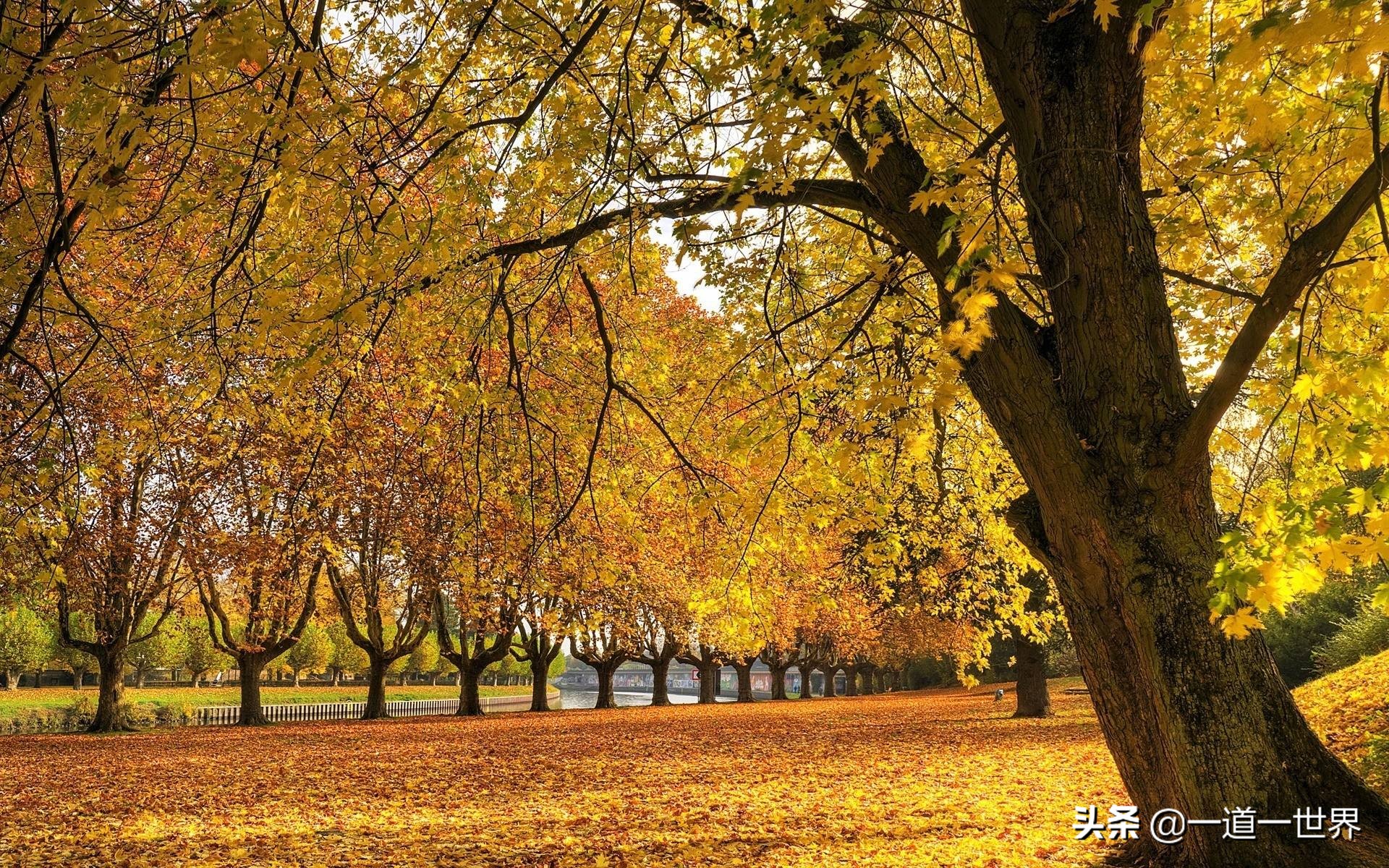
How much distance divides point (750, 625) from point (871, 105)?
3627 mm

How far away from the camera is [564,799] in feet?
26.6

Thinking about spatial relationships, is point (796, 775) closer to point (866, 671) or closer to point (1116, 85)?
point (1116, 85)

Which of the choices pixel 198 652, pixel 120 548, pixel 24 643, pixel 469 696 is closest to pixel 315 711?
pixel 469 696

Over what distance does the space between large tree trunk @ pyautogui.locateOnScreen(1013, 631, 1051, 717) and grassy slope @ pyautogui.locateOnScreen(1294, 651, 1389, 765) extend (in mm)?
6887

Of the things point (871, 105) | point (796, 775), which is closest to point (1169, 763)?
point (871, 105)

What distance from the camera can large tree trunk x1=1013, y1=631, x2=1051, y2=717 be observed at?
16.6 meters

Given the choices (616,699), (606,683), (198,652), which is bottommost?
(616,699)

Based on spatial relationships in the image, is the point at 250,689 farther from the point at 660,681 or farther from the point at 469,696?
the point at 660,681

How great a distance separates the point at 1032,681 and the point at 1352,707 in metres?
9.89

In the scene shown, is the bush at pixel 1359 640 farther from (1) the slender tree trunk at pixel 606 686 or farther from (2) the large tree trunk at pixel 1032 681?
(1) the slender tree trunk at pixel 606 686

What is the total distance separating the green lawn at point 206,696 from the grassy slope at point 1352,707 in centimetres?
3029

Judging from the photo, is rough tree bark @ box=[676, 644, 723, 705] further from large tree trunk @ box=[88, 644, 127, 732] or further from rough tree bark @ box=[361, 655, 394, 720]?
large tree trunk @ box=[88, 644, 127, 732]

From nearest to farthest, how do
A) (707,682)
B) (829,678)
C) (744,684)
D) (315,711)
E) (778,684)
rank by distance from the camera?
1. (315,711)
2. (707,682)
3. (744,684)
4. (778,684)
5. (829,678)

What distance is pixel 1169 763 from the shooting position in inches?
138
